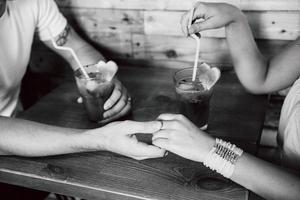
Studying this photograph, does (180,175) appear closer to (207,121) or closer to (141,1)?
(207,121)

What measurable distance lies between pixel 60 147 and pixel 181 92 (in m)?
0.47

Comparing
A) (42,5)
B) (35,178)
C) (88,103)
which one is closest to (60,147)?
Answer: (35,178)

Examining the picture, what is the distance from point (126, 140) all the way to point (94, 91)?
12.0 inches

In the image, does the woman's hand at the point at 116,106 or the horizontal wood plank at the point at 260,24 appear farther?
the horizontal wood plank at the point at 260,24

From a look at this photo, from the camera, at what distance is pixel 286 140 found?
1155 mm

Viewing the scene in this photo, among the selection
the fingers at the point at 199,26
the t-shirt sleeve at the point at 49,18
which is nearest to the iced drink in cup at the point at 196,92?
the fingers at the point at 199,26

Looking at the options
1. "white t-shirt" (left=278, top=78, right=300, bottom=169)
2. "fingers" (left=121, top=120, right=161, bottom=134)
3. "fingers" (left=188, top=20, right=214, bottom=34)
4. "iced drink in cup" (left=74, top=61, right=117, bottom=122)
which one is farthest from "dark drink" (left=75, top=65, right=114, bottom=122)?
"white t-shirt" (left=278, top=78, right=300, bottom=169)

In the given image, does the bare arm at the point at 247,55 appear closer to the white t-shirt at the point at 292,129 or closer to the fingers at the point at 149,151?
the white t-shirt at the point at 292,129

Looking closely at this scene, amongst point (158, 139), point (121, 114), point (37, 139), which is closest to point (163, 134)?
point (158, 139)

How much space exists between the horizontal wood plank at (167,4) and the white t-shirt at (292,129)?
1.53ft

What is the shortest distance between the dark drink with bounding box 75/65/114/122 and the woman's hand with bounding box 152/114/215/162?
361mm

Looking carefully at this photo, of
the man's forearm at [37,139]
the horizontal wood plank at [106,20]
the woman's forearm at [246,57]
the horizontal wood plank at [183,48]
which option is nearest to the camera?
the man's forearm at [37,139]

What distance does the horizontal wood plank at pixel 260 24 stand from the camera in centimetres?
157

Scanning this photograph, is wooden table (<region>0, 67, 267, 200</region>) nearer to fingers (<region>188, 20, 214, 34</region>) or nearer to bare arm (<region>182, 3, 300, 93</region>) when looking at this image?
bare arm (<region>182, 3, 300, 93</region>)
